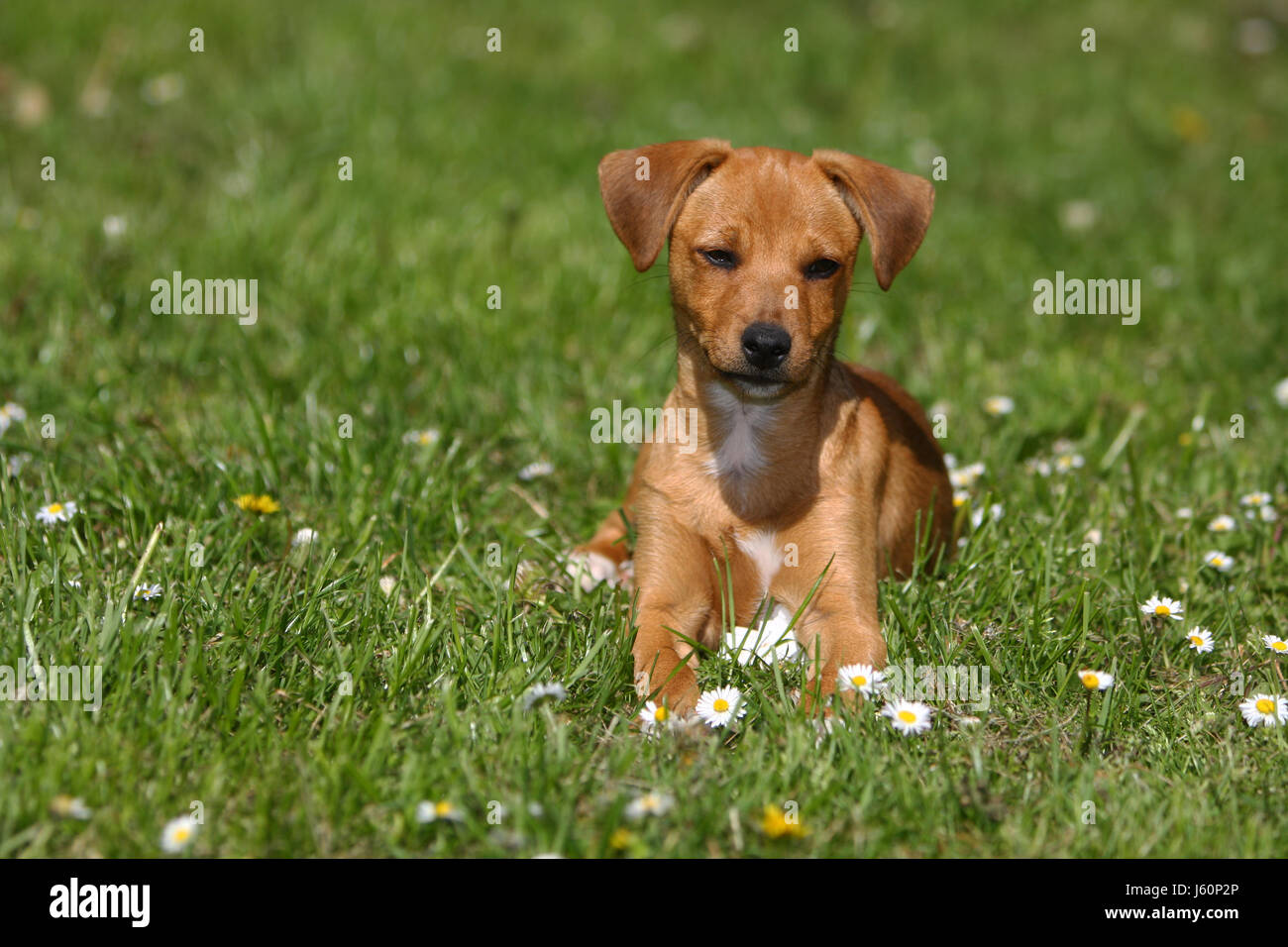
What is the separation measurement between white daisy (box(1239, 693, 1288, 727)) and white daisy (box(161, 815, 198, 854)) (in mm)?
2946

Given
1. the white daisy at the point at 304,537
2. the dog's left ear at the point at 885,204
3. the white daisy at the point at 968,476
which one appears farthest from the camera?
the white daisy at the point at 968,476

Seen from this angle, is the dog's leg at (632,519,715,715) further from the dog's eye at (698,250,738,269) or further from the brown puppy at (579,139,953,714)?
the dog's eye at (698,250,738,269)

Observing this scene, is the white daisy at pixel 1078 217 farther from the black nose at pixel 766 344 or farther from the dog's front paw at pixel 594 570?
the black nose at pixel 766 344

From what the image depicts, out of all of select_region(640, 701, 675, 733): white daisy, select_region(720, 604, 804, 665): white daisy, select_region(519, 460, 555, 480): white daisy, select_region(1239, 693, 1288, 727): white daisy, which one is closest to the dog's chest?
select_region(720, 604, 804, 665): white daisy

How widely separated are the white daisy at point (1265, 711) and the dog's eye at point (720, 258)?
2024 mm

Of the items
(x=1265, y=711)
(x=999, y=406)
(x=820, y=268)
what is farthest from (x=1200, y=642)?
(x=999, y=406)

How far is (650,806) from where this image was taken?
10.4 feet

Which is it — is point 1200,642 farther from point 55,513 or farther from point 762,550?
point 55,513

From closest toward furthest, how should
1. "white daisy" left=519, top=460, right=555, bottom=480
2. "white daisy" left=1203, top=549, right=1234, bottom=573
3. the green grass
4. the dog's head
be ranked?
1. the green grass
2. the dog's head
3. "white daisy" left=1203, top=549, right=1234, bottom=573
4. "white daisy" left=519, top=460, right=555, bottom=480

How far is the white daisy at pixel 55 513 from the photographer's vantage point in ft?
14.3

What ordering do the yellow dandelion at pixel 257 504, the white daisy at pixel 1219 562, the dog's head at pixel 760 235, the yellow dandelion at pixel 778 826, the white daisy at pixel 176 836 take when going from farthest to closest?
1. the white daisy at pixel 1219 562
2. the yellow dandelion at pixel 257 504
3. the dog's head at pixel 760 235
4. the yellow dandelion at pixel 778 826
5. the white daisy at pixel 176 836

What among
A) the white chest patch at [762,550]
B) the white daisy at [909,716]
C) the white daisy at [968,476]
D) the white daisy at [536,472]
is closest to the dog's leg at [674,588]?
the white chest patch at [762,550]

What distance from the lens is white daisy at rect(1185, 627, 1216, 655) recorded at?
13.7 ft
